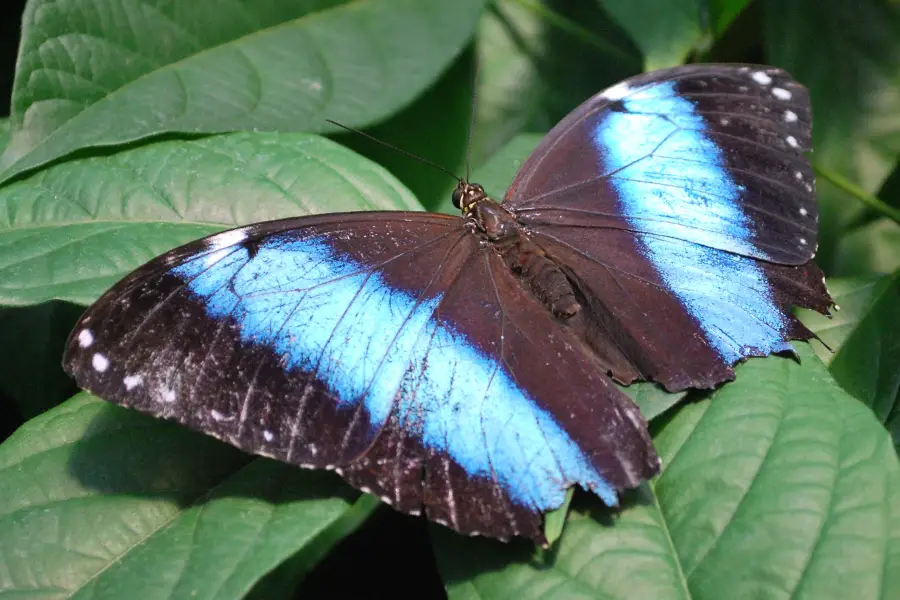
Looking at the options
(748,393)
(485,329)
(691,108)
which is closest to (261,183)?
(485,329)

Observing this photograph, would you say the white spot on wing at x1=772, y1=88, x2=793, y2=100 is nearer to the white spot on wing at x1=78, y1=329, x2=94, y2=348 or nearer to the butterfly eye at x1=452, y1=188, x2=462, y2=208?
the butterfly eye at x1=452, y1=188, x2=462, y2=208

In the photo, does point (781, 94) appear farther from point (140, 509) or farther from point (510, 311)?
point (140, 509)

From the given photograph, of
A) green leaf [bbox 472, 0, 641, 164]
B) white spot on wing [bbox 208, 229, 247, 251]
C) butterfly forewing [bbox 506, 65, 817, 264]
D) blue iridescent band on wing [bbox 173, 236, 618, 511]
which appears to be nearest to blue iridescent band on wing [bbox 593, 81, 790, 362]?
butterfly forewing [bbox 506, 65, 817, 264]

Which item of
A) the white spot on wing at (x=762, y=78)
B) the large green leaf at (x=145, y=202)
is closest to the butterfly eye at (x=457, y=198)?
the large green leaf at (x=145, y=202)

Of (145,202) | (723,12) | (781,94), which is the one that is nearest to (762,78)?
(781,94)

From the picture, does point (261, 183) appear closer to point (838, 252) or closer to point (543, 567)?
point (543, 567)
